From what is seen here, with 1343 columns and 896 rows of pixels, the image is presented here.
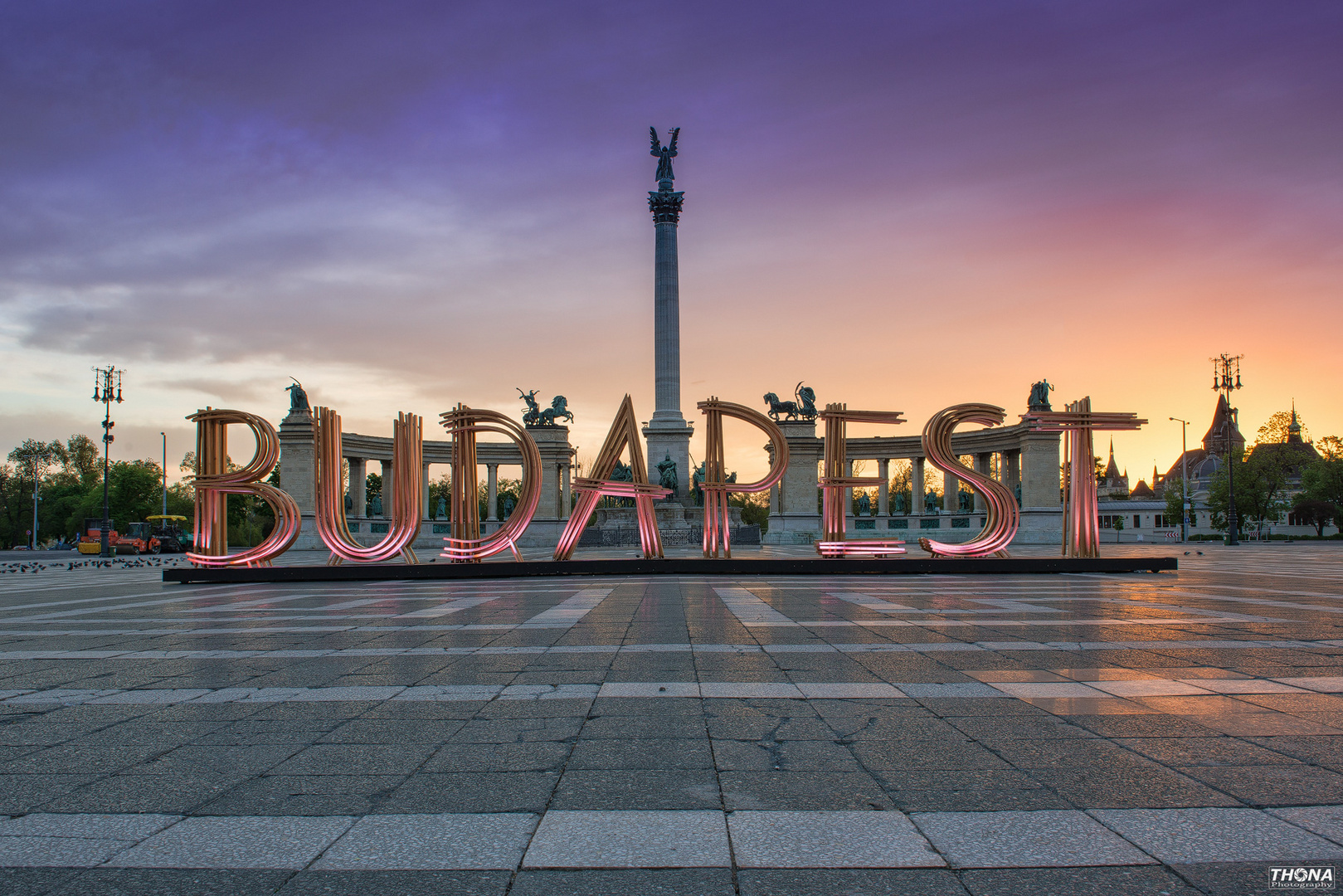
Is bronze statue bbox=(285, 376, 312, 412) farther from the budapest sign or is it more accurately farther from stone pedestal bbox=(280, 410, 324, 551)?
the budapest sign

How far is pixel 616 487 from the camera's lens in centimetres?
3159

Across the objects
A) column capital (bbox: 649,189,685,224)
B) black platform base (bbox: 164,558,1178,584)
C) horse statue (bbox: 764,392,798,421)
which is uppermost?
column capital (bbox: 649,189,685,224)

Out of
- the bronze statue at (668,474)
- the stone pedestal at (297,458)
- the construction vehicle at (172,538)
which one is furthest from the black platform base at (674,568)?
the construction vehicle at (172,538)

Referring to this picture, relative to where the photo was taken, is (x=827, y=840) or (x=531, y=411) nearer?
(x=827, y=840)

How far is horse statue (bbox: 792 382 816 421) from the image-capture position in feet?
246

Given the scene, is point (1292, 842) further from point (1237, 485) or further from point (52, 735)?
point (1237, 485)

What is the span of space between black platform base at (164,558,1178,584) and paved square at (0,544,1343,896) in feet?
47.4

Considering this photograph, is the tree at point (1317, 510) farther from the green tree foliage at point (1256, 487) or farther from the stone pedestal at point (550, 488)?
the stone pedestal at point (550, 488)

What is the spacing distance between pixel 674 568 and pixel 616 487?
3.73m

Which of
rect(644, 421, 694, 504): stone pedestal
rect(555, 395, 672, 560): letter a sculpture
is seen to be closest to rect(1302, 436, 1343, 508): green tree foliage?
rect(644, 421, 694, 504): stone pedestal

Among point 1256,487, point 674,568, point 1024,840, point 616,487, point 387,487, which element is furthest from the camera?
point 1256,487

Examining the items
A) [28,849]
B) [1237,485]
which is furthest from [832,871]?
[1237,485]

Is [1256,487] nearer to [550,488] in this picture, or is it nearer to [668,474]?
[668,474]

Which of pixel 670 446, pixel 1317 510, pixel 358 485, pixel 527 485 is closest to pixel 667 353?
pixel 670 446
